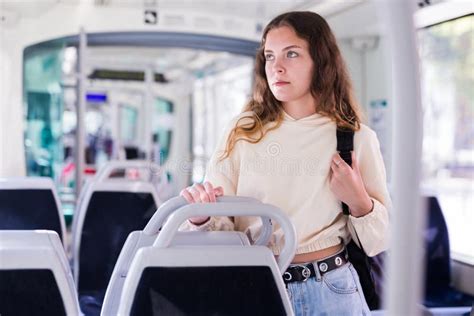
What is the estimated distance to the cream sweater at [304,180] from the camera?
1.86m

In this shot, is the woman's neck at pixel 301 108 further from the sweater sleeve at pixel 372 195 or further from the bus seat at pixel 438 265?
the bus seat at pixel 438 265

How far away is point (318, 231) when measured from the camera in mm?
1867

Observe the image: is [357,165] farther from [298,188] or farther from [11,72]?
[11,72]

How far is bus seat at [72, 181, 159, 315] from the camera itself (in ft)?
13.9

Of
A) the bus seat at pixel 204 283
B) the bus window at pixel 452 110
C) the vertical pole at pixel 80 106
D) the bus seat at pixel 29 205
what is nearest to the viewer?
the bus seat at pixel 204 283

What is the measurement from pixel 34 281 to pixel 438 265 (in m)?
3.82

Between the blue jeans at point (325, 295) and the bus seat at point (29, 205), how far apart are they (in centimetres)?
238

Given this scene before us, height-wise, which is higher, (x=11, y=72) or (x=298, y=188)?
(x=11, y=72)

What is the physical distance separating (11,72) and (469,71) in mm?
4356

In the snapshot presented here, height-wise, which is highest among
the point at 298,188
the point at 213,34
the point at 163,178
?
the point at 213,34

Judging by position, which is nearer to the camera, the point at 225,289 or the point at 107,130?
the point at 225,289

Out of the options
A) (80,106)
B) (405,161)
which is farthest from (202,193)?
(80,106)

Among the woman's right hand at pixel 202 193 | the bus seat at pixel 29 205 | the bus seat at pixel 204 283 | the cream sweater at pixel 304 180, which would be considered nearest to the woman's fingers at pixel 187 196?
the woman's right hand at pixel 202 193

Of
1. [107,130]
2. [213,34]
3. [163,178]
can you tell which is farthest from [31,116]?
[107,130]
